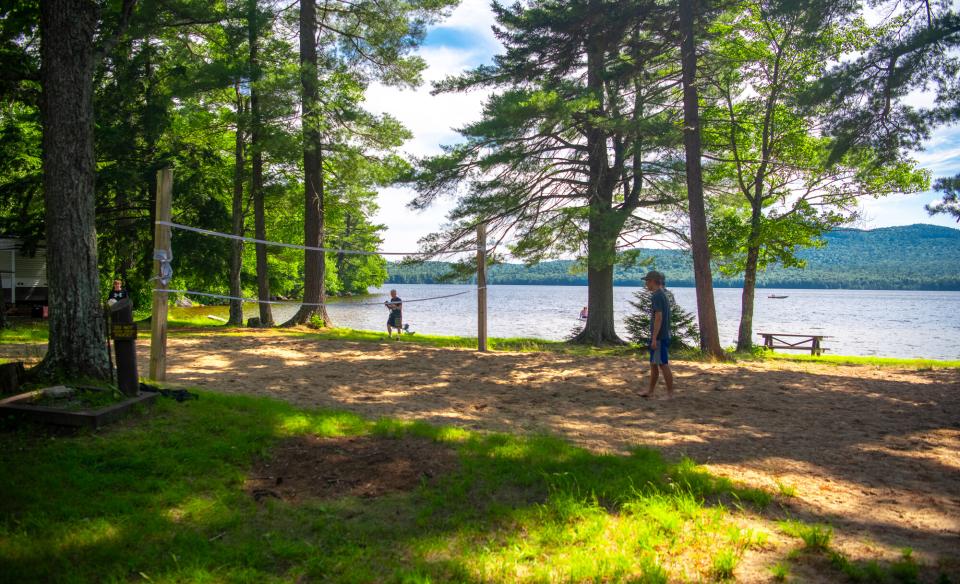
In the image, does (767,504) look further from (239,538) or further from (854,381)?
(854,381)

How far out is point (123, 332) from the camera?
5781 mm

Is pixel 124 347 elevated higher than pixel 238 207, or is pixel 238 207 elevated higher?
pixel 238 207

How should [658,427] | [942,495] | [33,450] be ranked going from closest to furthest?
[942,495] → [33,450] → [658,427]

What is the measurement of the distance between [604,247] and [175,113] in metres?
13.7

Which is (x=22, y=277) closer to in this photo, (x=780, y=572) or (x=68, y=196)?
(x=68, y=196)

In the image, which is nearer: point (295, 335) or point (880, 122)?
point (880, 122)

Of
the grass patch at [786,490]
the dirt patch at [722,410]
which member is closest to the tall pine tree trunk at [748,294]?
the dirt patch at [722,410]

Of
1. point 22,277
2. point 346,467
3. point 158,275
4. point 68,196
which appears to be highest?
point 68,196

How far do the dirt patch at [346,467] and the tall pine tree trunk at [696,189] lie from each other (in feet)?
31.7

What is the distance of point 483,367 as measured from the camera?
10094 mm

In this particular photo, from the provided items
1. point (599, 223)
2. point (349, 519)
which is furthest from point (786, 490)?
point (599, 223)

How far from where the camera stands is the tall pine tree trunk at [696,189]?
12.7 meters

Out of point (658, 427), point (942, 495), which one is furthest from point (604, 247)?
point (942, 495)

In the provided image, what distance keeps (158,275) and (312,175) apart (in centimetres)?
1061
